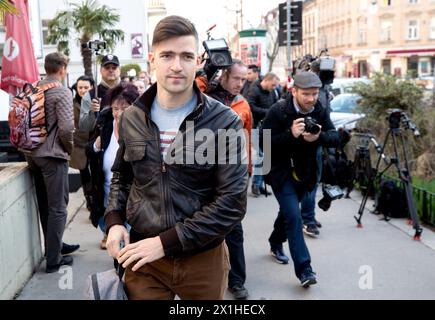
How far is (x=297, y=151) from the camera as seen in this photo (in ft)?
16.1

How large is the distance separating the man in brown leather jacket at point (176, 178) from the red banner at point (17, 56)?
3547 millimetres

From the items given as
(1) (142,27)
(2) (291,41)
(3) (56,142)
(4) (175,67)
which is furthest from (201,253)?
(1) (142,27)

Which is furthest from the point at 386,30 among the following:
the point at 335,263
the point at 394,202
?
the point at 335,263

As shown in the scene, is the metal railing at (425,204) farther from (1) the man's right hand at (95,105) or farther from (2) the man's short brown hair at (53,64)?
(2) the man's short brown hair at (53,64)

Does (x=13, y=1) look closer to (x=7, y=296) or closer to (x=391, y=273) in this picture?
(x=7, y=296)

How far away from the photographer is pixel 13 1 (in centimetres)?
551

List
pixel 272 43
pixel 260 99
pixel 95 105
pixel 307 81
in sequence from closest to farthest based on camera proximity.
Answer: pixel 307 81 → pixel 95 105 → pixel 260 99 → pixel 272 43

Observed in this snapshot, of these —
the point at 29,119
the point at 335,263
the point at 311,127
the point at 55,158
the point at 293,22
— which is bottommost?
the point at 335,263

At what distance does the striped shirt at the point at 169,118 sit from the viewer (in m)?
2.47

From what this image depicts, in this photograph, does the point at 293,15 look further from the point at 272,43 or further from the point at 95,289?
the point at 272,43

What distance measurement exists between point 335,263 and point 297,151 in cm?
136

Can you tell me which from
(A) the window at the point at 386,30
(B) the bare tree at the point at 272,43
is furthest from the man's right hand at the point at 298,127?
(A) the window at the point at 386,30

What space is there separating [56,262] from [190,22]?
11.1 feet

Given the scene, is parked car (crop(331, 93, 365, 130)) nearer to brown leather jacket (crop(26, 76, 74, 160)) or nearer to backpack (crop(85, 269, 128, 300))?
brown leather jacket (crop(26, 76, 74, 160))
